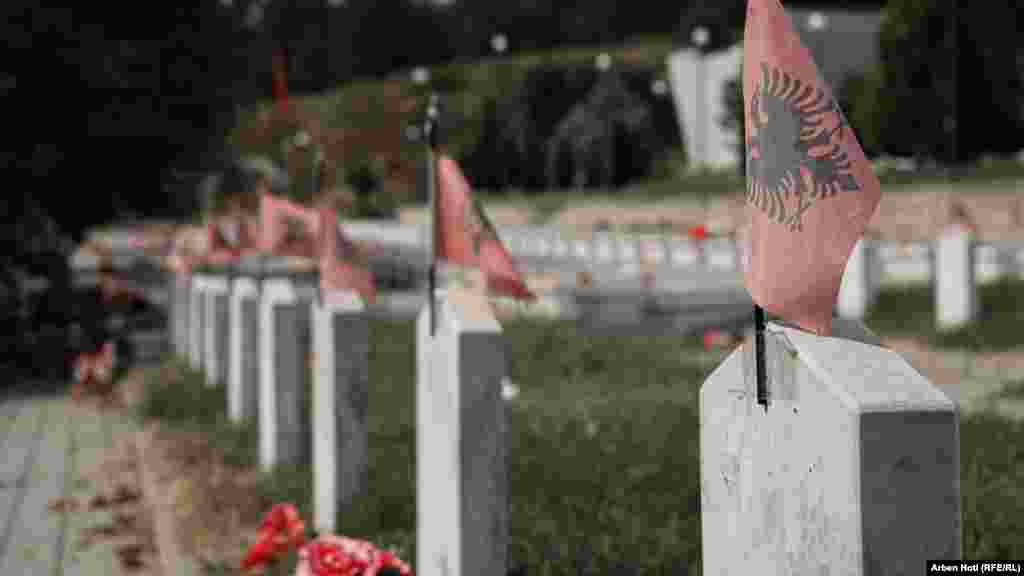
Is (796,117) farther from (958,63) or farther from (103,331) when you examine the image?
(958,63)

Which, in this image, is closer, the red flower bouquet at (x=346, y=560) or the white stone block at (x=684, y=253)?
the red flower bouquet at (x=346, y=560)

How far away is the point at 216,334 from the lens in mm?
13727

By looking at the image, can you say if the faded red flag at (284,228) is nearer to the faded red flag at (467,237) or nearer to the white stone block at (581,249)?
the faded red flag at (467,237)

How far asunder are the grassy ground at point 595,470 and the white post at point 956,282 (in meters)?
5.37

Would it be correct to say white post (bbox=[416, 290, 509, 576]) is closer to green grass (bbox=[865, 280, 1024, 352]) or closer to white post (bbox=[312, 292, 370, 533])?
white post (bbox=[312, 292, 370, 533])

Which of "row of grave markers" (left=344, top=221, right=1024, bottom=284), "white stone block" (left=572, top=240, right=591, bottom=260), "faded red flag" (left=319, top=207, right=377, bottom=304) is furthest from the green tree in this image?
"faded red flag" (left=319, top=207, right=377, bottom=304)

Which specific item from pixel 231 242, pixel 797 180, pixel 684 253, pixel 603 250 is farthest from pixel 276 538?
pixel 603 250

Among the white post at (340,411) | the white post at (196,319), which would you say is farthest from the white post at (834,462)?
the white post at (196,319)

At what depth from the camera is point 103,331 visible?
20.9m

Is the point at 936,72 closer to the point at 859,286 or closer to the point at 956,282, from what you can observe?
the point at 859,286

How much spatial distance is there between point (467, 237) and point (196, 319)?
10.6 meters

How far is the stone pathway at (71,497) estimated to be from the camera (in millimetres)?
7707

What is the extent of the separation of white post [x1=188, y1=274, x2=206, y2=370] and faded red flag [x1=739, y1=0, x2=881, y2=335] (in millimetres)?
12440

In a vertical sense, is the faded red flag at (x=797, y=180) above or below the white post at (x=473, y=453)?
above
